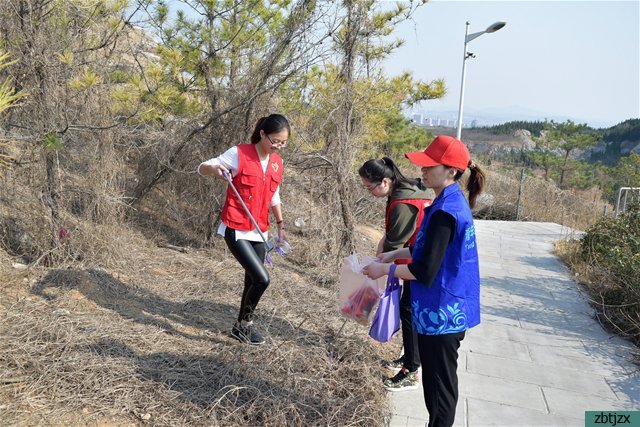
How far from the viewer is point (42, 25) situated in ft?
13.1

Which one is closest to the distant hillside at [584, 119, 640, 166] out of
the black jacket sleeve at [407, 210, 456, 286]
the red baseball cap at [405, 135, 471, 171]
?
the red baseball cap at [405, 135, 471, 171]

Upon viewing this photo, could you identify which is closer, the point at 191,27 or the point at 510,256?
the point at 191,27

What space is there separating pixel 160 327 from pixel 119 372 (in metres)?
0.77

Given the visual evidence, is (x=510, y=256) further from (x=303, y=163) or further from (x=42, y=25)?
(x=42, y=25)

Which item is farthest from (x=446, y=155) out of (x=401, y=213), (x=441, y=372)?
(x=441, y=372)

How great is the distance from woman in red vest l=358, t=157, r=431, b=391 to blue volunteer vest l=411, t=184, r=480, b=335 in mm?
800

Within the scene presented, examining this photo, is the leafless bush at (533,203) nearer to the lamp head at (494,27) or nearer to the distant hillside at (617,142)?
the lamp head at (494,27)

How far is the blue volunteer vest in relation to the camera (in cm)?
206

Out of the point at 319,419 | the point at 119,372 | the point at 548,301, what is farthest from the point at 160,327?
the point at 548,301

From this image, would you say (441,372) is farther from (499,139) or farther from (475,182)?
(499,139)

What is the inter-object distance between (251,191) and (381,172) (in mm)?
870

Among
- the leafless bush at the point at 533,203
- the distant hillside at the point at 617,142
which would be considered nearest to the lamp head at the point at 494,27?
the leafless bush at the point at 533,203

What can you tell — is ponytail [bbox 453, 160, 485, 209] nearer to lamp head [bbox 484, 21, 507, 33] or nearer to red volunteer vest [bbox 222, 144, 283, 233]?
red volunteer vest [bbox 222, 144, 283, 233]

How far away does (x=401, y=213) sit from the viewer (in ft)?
9.71
